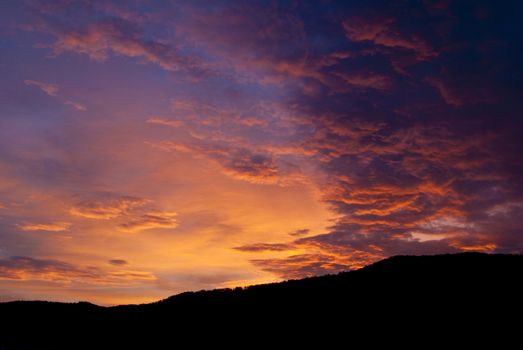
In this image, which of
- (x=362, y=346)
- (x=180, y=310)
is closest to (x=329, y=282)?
(x=362, y=346)

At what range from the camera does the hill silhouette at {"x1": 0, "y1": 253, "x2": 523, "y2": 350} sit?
56.6ft

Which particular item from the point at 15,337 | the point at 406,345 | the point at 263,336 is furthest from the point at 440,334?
the point at 15,337

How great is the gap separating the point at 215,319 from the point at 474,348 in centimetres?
1415

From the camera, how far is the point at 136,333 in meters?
27.3

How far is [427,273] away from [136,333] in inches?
682

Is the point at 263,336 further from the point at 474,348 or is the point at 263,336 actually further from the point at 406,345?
the point at 474,348

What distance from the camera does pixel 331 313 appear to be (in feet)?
68.9

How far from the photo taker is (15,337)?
3014cm

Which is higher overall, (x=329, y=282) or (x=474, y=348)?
(x=329, y=282)

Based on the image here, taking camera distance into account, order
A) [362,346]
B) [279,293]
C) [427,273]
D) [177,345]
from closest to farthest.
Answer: [362,346]
[427,273]
[177,345]
[279,293]

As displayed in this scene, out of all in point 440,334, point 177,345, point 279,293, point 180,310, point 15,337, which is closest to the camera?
point 440,334

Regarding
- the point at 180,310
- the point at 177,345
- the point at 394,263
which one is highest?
the point at 394,263

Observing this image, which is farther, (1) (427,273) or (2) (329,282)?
(2) (329,282)

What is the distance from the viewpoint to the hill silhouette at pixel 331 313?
17266 mm
